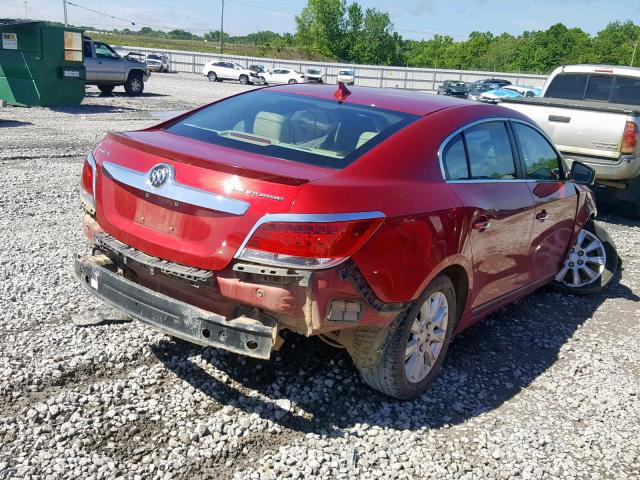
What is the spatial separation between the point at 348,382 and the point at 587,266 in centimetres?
325

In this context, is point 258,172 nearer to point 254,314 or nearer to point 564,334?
point 254,314

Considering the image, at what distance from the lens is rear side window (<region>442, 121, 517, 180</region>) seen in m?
3.84

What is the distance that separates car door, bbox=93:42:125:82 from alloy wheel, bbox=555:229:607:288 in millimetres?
19497

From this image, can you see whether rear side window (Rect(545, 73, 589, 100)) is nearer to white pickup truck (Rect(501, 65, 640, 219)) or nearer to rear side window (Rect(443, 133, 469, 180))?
white pickup truck (Rect(501, 65, 640, 219))

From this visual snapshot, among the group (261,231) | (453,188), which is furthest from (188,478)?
(453,188)

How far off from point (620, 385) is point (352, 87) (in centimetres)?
272

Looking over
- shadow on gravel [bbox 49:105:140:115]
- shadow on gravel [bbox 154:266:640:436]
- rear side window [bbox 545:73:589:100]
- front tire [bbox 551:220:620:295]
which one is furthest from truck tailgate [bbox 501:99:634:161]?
shadow on gravel [bbox 49:105:140:115]

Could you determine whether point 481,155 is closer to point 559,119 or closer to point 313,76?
point 559,119

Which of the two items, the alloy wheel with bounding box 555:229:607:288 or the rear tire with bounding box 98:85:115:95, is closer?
the alloy wheel with bounding box 555:229:607:288

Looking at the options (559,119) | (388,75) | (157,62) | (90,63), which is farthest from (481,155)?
(388,75)

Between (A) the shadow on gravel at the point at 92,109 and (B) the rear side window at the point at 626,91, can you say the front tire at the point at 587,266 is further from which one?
(A) the shadow on gravel at the point at 92,109

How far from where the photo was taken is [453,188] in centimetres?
372

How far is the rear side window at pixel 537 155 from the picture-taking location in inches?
186

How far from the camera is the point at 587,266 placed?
20.1 feet
